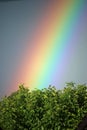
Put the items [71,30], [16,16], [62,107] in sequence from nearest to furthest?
[62,107]
[71,30]
[16,16]

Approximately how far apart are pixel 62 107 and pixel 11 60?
59.6 inches

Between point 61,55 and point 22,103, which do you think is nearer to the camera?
point 22,103

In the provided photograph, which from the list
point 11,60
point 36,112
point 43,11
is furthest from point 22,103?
point 43,11

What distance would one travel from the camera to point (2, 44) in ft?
16.6

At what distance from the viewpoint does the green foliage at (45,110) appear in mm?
3754

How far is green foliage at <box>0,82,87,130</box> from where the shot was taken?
3754mm

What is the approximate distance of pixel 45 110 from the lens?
3861mm

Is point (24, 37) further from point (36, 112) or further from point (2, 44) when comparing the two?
point (36, 112)

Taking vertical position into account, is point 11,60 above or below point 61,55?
above

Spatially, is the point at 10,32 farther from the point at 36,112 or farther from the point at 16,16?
the point at 36,112

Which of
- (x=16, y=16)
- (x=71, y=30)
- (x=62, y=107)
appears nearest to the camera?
(x=62, y=107)

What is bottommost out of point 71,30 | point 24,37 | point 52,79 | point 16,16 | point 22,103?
point 22,103

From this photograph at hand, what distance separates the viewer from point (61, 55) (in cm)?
478

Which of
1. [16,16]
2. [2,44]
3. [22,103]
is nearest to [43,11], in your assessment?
[16,16]
